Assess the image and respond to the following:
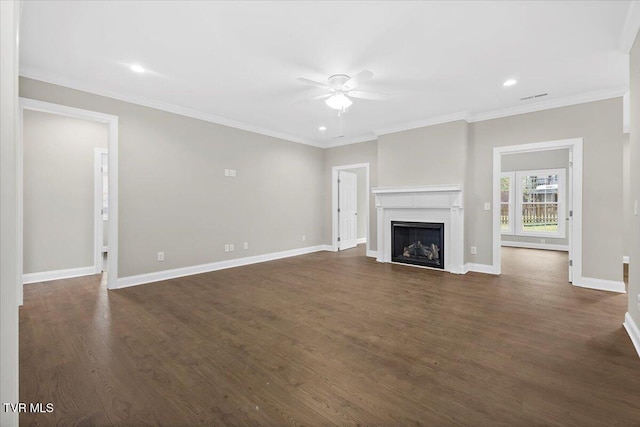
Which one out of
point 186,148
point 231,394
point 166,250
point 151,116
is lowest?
point 231,394

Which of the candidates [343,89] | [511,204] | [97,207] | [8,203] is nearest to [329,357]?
[8,203]

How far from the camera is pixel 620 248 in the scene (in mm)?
4023

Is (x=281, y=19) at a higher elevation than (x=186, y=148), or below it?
higher

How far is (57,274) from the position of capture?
4664mm

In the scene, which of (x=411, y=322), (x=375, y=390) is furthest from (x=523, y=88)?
(x=375, y=390)

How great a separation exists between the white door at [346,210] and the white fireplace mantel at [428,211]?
5.40 feet

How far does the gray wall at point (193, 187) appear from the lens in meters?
4.23

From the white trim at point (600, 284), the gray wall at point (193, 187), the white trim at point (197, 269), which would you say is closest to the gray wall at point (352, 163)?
the gray wall at point (193, 187)

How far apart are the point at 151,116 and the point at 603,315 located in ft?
20.9

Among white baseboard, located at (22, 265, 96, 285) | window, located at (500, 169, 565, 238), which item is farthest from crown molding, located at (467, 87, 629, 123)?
white baseboard, located at (22, 265, 96, 285)

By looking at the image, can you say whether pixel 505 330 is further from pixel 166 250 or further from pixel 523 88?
pixel 166 250

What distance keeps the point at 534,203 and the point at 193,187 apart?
29.1 feet

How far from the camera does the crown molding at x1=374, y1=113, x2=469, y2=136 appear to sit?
5.13m

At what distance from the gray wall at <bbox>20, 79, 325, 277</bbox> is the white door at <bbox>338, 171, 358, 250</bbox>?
1092mm
